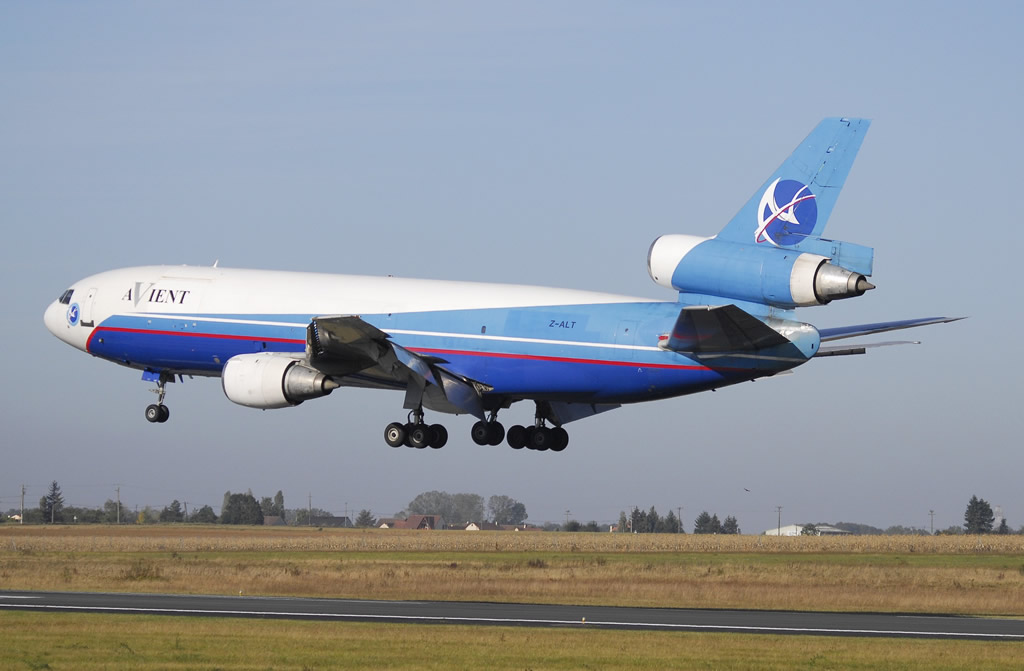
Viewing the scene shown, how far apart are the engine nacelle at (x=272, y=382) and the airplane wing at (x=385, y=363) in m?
0.58

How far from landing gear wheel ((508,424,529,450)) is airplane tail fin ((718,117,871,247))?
14.1 metres

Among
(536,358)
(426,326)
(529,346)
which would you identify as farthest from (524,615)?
(426,326)

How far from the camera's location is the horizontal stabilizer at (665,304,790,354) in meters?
37.1

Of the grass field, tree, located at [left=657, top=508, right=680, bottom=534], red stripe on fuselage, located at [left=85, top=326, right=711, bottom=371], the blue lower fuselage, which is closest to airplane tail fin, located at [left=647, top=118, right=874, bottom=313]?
the blue lower fuselage

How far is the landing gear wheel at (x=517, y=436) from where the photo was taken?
50.0m

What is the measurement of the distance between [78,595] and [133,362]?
29.8 feet

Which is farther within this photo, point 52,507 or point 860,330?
point 52,507

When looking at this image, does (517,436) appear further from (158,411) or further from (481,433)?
(158,411)

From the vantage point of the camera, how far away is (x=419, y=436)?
46781mm

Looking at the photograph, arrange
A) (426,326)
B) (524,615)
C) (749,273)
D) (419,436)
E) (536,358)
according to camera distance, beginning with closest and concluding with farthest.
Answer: (749,273)
(524,615)
(536,358)
(426,326)
(419,436)

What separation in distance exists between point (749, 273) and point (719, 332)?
2205 millimetres

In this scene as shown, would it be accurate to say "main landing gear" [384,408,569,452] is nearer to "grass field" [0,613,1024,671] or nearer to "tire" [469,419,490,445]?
"tire" [469,419,490,445]

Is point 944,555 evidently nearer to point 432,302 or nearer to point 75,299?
point 432,302

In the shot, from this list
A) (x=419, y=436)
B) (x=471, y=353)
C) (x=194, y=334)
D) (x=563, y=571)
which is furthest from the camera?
(x=563, y=571)
